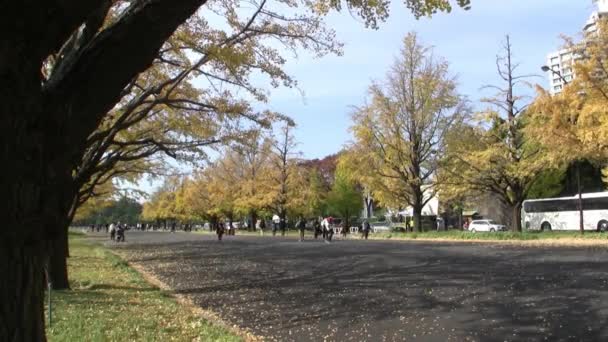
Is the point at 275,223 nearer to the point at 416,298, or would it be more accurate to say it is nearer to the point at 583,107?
the point at 583,107

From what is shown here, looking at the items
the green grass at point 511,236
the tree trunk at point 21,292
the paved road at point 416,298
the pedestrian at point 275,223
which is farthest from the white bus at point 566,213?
the tree trunk at point 21,292

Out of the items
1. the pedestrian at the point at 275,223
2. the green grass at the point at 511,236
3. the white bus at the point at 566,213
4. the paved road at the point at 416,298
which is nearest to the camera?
the paved road at the point at 416,298

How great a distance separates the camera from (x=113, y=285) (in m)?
13.8

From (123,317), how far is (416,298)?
5121 mm

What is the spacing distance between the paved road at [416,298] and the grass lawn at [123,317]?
31.1 inches

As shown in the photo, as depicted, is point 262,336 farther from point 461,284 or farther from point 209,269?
point 209,269

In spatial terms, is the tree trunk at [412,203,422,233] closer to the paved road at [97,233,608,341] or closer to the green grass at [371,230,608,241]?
the green grass at [371,230,608,241]

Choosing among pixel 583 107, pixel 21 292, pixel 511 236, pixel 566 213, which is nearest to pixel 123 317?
pixel 21 292

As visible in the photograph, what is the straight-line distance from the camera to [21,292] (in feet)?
11.8

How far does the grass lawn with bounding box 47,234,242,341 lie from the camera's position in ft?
24.8

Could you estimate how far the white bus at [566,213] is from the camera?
131 ft

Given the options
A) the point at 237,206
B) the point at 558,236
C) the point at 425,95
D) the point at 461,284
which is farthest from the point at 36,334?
the point at 237,206

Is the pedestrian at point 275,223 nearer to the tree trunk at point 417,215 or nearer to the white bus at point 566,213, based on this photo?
the tree trunk at point 417,215

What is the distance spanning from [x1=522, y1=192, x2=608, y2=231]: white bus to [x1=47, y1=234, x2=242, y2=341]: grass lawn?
35.8 meters
